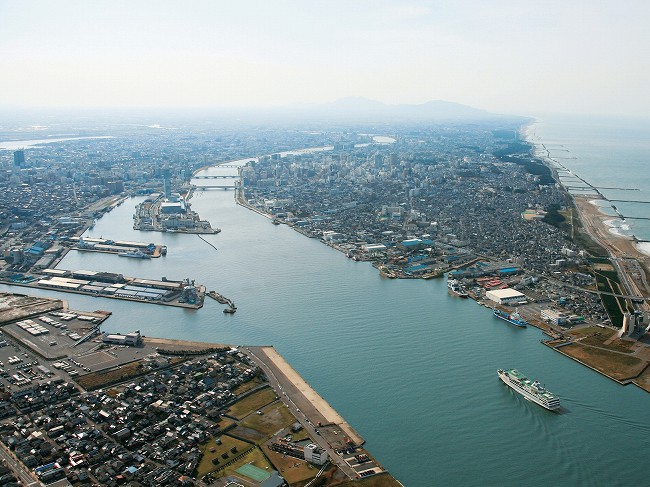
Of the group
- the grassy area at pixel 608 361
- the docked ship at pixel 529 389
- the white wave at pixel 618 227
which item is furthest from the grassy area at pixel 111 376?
the white wave at pixel 618 227

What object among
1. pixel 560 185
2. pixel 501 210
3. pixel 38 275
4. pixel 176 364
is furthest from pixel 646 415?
pixel 560 185

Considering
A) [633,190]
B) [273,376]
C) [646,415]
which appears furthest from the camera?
[633,190]

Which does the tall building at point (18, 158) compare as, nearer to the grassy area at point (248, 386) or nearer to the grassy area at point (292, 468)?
the grassy area at point (248, 386)

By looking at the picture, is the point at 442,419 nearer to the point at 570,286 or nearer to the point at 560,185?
the point at 570,286

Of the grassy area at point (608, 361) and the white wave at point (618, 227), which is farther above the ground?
the white wave at point (618, 227)

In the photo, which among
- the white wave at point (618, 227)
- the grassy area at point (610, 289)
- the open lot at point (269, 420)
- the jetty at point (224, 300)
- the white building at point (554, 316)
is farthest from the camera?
the white wave at point (618, 227)

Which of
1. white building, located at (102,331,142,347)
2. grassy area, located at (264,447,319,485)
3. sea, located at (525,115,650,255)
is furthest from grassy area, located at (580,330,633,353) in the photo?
white building, located at (102,331,142,347)
